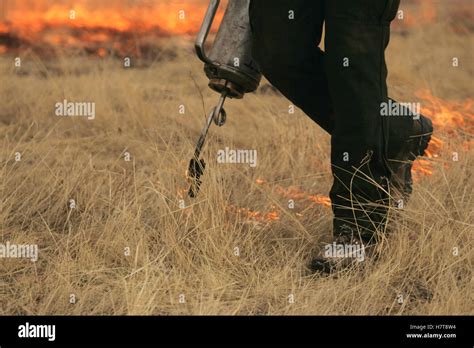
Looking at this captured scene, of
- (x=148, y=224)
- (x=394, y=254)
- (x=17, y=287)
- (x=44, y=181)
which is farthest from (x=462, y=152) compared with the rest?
(x=17, y=287)

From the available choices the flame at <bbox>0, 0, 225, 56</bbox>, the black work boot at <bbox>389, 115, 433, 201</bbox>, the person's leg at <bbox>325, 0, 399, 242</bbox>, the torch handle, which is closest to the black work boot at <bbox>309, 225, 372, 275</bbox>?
the person's leg at <bbox>325, 0, 399, 242</bbox>

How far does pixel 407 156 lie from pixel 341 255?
48 cm

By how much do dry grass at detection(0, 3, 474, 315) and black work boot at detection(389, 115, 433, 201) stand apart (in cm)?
9

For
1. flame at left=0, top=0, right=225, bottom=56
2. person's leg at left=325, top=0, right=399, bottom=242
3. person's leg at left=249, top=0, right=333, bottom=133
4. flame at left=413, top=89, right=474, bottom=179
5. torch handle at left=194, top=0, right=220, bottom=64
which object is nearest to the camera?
person's leg at left=325, top=0, right=399, bottom=242

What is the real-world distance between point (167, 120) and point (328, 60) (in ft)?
7.00

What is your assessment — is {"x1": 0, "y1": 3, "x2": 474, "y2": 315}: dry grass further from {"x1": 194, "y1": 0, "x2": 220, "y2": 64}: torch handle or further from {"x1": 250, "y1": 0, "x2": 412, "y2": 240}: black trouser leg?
{"x1": 194, "y1": 0, "x2": 220, "y2": 64}: torch handle

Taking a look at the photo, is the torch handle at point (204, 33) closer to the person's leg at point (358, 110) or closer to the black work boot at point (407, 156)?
the person's leg at point (358, 110)

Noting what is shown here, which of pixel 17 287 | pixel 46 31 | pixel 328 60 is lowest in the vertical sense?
pixel 17 287

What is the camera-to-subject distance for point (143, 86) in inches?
228

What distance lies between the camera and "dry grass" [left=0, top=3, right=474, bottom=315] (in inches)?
115

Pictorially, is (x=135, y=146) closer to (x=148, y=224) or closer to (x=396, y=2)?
(x=148, y=224)

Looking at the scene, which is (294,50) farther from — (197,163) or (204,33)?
(197,163)

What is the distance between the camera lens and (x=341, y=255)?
3066mm

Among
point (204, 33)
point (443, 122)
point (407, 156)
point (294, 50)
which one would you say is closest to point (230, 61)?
point (204, 33)
